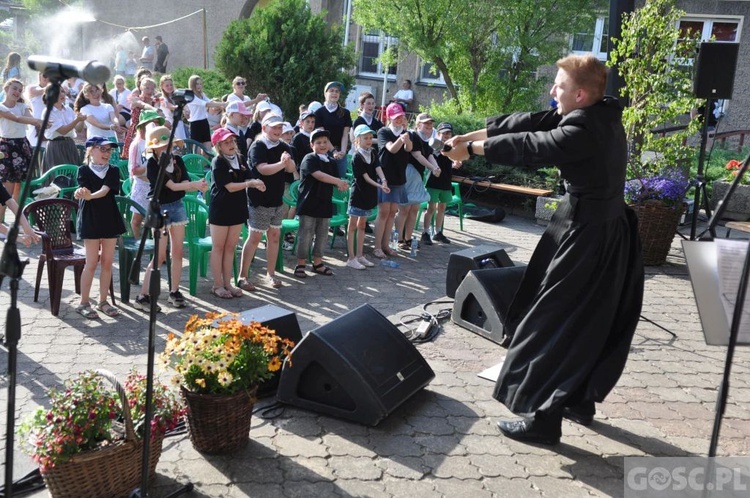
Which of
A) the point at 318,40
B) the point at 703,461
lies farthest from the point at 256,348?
the point at 318,40

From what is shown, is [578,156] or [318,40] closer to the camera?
[578,156]

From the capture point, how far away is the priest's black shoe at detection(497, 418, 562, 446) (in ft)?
14.3

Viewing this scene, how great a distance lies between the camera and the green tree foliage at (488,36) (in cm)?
1521

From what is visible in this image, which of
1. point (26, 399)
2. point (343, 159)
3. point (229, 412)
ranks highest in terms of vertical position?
point (343, 159)

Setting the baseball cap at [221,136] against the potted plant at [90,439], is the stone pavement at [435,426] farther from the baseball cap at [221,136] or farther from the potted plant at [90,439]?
the baseball cap at [221,136]

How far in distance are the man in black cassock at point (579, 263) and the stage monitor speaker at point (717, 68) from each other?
562 centimetres

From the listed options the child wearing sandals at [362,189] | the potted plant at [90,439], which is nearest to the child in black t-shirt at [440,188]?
the child wearing sandals at [362,189]

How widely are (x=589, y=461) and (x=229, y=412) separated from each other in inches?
84.2

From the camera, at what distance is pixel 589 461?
426 cm

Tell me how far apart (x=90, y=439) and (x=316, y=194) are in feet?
16.0

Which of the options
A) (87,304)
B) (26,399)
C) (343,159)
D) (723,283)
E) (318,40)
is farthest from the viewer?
(318,40)

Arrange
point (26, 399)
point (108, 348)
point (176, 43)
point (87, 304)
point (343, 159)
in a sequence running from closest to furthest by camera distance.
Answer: point (26, 399), point (108, 348), point (87, 304), point (343, 159), point (176, 43)

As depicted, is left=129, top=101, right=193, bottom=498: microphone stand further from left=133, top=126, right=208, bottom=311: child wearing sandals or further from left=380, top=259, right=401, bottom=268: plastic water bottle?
left=380, top=259, right=401, bottom=268: plastic water bottle

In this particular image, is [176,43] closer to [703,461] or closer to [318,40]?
[318,40]
